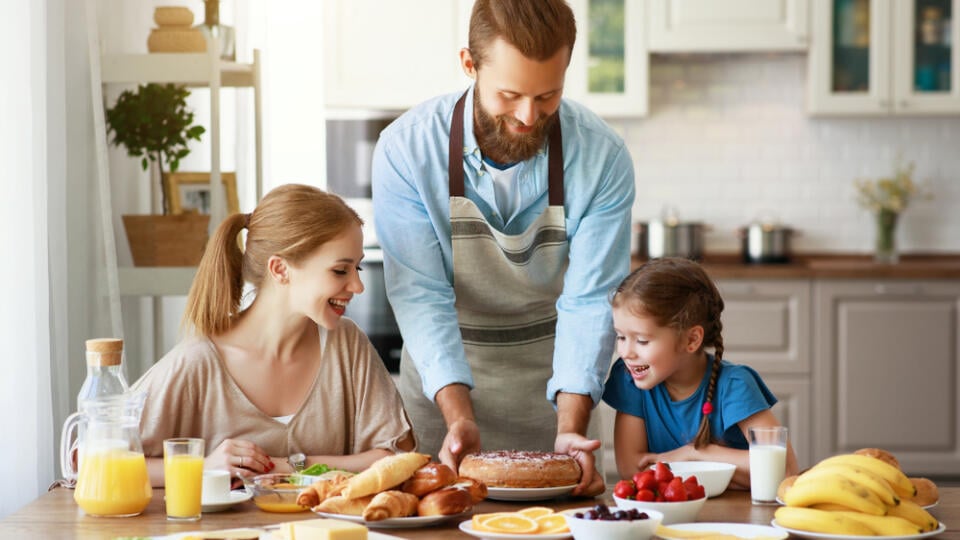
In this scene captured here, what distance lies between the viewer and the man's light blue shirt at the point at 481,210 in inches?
90.9

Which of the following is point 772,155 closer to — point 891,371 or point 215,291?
point 891,371

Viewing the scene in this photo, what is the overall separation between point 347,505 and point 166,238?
144 centimetres

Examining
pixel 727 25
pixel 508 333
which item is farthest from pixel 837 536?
pixel 727 25

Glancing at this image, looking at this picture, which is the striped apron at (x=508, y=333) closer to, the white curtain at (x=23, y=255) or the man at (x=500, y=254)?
the man at (x=500, y=254)

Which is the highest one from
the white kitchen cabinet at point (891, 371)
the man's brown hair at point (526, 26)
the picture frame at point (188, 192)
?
the man's brown hair at point (526, 26)

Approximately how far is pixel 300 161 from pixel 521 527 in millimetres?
2147

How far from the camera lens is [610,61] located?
5195mm

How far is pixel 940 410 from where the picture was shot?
4922 millimetres

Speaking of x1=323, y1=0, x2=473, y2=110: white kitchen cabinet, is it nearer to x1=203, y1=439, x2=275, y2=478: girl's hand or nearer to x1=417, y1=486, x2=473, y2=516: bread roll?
x1=203, y1=439, x2=275, y2=478: girl's hand

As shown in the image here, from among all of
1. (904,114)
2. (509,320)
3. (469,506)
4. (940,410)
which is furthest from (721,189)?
(469,506)

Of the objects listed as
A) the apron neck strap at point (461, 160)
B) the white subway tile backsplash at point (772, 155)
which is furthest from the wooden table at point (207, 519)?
the white subway tile backsplash at point (772, 155)

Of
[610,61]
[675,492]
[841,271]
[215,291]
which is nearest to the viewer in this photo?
[675,492]

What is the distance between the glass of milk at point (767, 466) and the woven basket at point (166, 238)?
1602 millimetres

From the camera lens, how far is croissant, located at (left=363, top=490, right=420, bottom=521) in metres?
1.62
